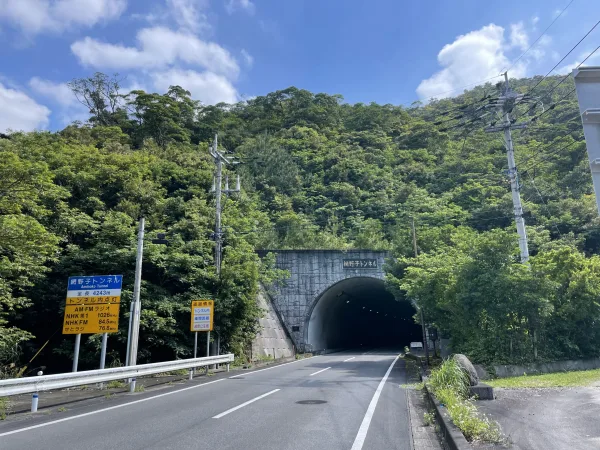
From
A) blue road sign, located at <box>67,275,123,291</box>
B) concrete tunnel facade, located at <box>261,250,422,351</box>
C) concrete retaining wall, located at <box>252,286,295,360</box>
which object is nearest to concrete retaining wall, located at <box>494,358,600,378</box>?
blue road sign, located at <box>67,275,123,291</box>

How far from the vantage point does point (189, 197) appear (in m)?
27.4

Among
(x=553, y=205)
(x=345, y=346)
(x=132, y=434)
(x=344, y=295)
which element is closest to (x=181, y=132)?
(x=344, y=295)

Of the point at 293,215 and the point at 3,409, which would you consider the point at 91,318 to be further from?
the point at 293,215

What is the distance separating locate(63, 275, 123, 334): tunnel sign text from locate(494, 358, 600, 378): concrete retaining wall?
10984mm

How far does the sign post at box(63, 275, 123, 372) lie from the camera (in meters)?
10.9

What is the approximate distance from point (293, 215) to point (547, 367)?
68.7 ft

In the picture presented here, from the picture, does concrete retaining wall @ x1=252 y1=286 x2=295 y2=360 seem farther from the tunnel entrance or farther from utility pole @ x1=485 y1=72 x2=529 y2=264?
utility pole @ x1=485 y1=72 x2=529 y2=264

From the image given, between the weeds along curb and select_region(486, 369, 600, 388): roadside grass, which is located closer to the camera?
the weeds along curb

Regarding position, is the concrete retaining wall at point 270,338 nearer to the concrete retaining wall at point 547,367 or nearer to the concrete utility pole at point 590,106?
the concrete retaining wall at point 547,367

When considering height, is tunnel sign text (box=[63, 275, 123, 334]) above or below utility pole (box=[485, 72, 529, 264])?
below

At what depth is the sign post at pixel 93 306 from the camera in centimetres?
1085

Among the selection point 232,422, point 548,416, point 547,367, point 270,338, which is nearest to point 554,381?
point 547,367

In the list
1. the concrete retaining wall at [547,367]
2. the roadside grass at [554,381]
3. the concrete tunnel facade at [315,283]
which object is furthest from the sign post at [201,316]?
the concrete tunnel facade at [315,283]

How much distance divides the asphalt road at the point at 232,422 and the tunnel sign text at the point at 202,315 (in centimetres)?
485
